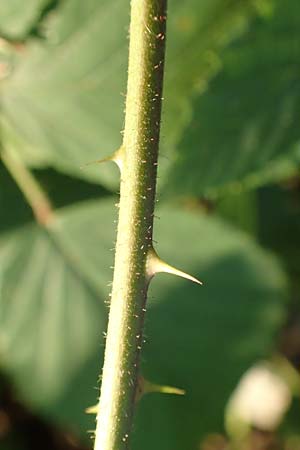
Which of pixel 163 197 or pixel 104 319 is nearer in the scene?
pixel 163 197

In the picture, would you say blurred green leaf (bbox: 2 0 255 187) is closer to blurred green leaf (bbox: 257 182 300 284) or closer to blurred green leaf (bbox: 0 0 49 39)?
blurred green leaf (bbox: 0 0 49 39)

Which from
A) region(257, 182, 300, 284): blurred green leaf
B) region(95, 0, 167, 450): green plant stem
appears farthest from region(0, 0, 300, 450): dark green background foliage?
region(95, 0, 167, 450): green plant stem

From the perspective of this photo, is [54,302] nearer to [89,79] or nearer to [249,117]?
[89,79]

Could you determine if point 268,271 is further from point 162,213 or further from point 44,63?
point 44,63

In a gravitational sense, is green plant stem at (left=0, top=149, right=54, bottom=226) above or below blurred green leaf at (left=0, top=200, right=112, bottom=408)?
above

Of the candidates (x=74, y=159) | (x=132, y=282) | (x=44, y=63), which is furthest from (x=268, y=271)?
(x=132, y=282)

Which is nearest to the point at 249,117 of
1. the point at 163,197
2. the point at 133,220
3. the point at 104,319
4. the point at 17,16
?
the point at 163,197

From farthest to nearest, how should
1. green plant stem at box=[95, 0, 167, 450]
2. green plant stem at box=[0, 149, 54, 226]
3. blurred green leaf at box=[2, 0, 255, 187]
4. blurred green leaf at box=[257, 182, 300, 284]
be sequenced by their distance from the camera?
blurred green leaf at box=[257, 182, 300, 284]
green plant stem at box=[0, 149, 54, 226]
blurred green leaf at box=[2, 0, 255, 187]
green plant stem at box=[95, 0, 167, 450]
